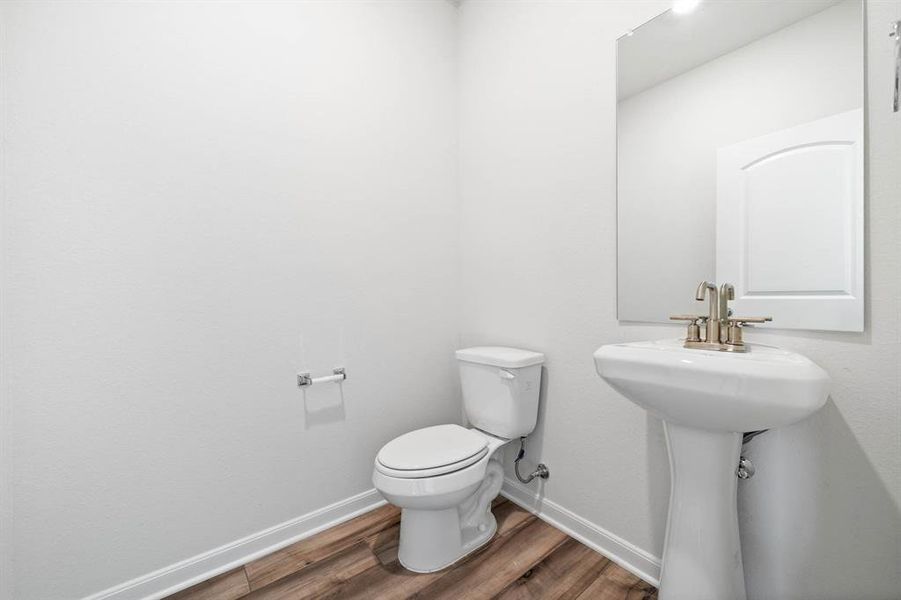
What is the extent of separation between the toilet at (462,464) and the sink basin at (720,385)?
606mm

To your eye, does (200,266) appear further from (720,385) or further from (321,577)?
(720,385)

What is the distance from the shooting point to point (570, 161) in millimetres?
1493

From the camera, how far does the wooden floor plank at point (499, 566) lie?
49.3 inches

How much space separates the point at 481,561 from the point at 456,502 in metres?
0.28

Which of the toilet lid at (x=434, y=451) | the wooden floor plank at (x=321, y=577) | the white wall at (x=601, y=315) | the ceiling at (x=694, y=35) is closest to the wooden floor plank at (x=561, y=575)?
the white wall at (x=601, y=315)

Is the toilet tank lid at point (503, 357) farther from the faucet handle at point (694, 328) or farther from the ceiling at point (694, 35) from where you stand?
the ceiling at point (694, 35)

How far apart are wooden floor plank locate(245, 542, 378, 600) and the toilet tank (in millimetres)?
676

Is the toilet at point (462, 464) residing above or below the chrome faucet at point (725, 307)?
below

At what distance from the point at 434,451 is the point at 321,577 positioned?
1.91ft

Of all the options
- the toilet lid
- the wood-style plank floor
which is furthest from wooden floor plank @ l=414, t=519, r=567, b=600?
the toilet lid

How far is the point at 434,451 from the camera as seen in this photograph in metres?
1.38

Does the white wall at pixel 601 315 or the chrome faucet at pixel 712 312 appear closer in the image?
the white wall at pixel 601 315

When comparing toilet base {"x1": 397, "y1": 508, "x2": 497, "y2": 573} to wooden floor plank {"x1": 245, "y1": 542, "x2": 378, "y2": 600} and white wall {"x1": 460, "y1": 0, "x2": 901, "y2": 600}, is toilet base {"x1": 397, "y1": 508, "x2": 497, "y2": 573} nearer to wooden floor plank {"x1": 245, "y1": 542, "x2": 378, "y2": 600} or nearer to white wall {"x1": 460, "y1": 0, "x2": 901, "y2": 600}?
wooden floor plank {"x1": 245, "y1": 542, "x2": 378, "y2": 600}

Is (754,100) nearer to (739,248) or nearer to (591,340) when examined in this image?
(739,248)
